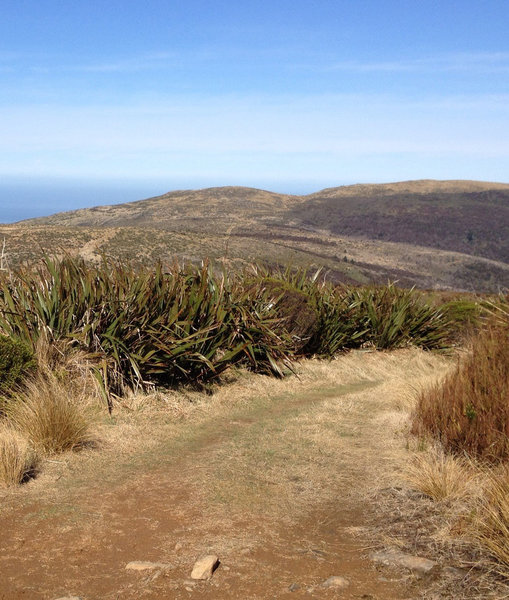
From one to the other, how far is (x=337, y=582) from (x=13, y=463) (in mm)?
2727

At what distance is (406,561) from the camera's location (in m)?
3.64

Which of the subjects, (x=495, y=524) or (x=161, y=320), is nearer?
(x=495, y=524)

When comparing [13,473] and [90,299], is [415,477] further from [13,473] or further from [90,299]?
[90,299]

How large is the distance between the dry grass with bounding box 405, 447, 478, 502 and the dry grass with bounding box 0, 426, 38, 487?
3.07 metres

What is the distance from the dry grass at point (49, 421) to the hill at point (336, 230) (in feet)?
73.4

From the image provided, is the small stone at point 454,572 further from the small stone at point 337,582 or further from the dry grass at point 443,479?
the dry grass at point 443,479

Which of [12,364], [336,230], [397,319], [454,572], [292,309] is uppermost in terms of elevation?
[336,230]

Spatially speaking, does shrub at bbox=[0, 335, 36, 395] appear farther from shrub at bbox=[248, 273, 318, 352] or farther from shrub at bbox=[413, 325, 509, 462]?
shrub at bbox=[248, 273, 318, 352]

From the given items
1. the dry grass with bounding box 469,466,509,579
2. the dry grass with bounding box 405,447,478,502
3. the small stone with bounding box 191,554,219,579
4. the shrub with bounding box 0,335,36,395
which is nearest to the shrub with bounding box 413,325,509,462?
the dry grass with bounding box 405,447,478,502

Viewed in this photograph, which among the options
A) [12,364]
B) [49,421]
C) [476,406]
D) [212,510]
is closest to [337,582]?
[212,510]

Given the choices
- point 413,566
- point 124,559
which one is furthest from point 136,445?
point 413,566

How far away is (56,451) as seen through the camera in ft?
18.1

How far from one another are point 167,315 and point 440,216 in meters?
130

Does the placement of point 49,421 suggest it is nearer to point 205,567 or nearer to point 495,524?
point 205,567
